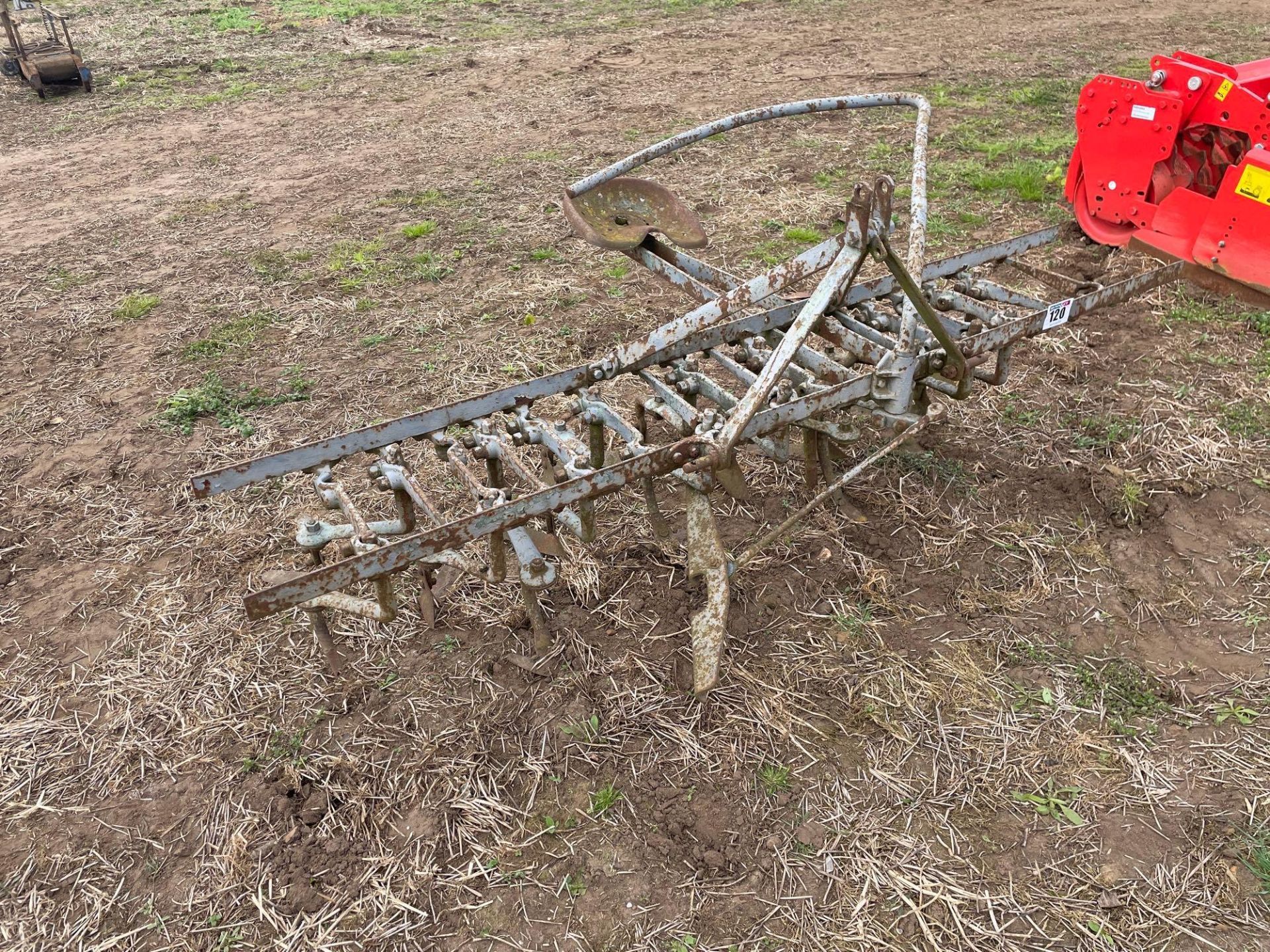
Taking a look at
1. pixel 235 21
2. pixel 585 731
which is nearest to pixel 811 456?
pixel 585 731

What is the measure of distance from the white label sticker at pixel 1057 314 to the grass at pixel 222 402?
144 inches

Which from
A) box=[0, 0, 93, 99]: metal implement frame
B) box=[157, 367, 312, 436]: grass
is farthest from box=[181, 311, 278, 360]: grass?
box=[0, 0, 93, 99]: metal implement frame

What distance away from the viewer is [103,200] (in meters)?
7.71

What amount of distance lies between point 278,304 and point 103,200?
133 inches

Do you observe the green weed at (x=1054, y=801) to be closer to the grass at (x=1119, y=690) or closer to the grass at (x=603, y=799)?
the grass at (x=1119, y=690)

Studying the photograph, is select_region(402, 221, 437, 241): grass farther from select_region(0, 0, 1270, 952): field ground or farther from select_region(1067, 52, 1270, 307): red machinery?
select_region(1067, 52, 1270, 307): red machinery

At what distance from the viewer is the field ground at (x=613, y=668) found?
2430mm

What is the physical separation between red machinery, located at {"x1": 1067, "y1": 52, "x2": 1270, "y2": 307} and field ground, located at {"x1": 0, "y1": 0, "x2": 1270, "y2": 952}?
14.8 inches

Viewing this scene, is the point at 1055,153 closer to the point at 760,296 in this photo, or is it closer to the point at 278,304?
the point at 760,296

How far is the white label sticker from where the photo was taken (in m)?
3.18

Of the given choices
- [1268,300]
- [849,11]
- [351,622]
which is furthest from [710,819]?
[849,11]

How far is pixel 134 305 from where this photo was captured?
5773 mm

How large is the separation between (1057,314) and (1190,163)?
2.68 m

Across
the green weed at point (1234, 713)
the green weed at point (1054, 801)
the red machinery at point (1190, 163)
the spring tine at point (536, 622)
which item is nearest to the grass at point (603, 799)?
the spring tine at point (536, 622)
